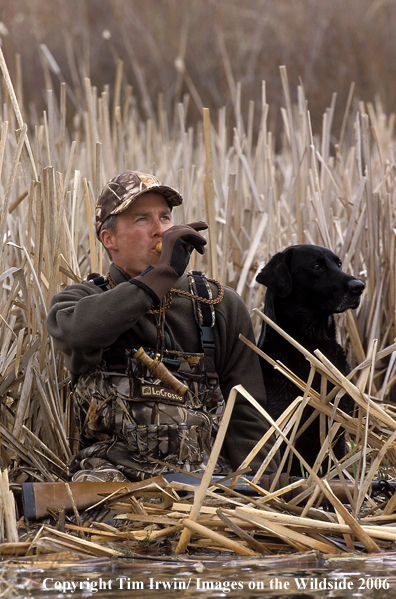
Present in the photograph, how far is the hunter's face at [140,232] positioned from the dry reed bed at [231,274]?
36 centimetres

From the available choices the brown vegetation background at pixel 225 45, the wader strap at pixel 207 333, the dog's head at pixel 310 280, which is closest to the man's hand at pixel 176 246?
the wader strap at pixel 207 333

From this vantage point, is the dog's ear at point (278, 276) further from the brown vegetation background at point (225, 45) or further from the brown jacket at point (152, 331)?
the brown vegetation background at point (225, 45)

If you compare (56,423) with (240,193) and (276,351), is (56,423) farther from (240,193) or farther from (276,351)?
(240,193)

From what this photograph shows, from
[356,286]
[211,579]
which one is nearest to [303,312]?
[356,286]

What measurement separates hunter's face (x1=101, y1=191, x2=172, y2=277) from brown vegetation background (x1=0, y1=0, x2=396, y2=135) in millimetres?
14225

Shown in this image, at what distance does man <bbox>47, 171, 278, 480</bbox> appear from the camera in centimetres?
255

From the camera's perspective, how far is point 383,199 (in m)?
4.07

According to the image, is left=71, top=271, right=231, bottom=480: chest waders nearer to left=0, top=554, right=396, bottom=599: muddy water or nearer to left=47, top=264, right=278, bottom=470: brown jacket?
left=47, top=264, right=278, bottom=470: brown jacket

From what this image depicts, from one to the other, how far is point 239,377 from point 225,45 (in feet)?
51.6

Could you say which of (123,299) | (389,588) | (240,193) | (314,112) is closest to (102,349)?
(123,299)

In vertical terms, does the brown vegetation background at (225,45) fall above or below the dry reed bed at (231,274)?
above

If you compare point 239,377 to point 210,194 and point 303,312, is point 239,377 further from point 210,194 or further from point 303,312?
point 210,194

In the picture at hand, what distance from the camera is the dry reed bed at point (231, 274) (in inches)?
89.3

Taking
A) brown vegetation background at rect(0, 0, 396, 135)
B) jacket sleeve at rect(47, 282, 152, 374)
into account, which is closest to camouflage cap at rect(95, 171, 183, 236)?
jacket sleeve at rect(47, 282, 152, 374)
